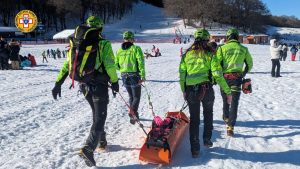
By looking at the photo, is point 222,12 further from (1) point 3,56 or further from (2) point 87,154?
(2) point 87,154

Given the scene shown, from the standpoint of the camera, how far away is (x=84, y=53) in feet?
17.4

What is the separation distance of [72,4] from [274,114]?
6938 cm

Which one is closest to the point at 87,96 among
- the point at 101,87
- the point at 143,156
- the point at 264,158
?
the point at 101,87

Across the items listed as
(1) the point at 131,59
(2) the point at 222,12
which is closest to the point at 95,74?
(1) the point at 131,59

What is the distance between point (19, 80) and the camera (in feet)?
52.2

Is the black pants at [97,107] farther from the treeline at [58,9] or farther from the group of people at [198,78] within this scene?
the treeline at [58,9]

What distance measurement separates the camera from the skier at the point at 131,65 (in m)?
8.05

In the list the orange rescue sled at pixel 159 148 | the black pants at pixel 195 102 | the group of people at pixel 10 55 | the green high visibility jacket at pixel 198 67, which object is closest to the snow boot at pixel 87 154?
the orange rescue sled at pixel 159 148

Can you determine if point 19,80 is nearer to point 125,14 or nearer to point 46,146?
point 46,146

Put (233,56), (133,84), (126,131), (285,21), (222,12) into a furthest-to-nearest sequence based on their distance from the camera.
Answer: (285,21), (222,12), (133,84), (126,131), (233,56)

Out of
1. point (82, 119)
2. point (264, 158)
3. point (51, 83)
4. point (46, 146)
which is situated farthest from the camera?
point (51, 83)

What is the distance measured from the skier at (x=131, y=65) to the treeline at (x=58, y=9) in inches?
2708

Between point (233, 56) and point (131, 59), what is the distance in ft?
6.69

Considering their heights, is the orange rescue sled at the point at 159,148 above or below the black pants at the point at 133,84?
below
